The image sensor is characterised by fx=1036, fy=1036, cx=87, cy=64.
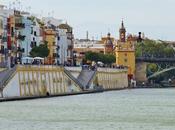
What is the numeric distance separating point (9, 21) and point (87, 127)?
60.2 metres

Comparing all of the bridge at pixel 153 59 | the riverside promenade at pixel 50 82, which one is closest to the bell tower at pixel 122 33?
the bridge at pixel 153 59

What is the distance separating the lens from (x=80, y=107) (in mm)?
70438

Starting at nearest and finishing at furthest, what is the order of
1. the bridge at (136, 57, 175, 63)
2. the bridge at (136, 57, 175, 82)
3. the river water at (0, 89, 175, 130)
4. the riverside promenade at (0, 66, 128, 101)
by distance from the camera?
the river water at (0, 89, 175, 130), the riverside promenade at (0, 66, 128, 101), the bridge at (136, 57, 175, 82), the bridge at (136, 57, 175, 63)

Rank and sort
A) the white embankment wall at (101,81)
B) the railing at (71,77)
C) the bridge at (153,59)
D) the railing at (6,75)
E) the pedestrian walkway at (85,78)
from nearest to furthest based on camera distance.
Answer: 1. the railing at (6,75)
2. the white embankment wall at (101,81)
3. the railing at (71,77)
4. the pedestrian walkway at (85,78)
5. the bridge at (153,59)

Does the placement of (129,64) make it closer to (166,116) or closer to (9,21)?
(9,21)

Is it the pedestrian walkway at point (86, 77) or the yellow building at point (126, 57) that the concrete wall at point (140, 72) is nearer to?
the yellow building at point (126, 57)

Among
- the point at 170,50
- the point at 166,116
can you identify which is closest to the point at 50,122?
the point at 166,116

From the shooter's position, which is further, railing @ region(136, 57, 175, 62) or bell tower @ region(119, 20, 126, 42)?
bell tower @ region(119, 20, 126, 42)

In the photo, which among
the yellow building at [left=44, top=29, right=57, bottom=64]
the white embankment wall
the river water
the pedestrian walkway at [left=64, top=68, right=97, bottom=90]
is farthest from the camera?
the yellow building at [left=44, top=29, right=57, bottom=64]

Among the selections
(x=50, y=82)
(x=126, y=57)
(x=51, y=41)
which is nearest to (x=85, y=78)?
(x=50, y=82)

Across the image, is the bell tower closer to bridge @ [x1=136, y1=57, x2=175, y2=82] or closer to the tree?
Result: bridge @ [x1=136, y1=57, x2=175, y2=82]

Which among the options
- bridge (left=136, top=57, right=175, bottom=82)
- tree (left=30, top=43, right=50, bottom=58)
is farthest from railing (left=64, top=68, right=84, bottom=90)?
bridge (left=136, top=57, right=175, bottom=82)

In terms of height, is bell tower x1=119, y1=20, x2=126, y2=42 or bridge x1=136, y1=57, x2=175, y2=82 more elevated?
bell tower x1=119, y1=20, x2=126, y2=42

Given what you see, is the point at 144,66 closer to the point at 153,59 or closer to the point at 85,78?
the point at 153,59
